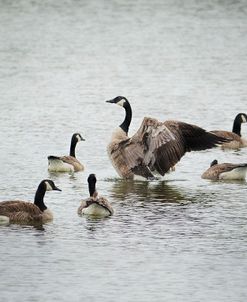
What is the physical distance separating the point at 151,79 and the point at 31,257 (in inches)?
643

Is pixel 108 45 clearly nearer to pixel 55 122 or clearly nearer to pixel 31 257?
pixel 55 122

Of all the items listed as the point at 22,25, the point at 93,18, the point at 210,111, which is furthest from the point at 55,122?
the point at 93,18

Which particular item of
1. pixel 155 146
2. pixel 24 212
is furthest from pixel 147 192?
pixel 24 212

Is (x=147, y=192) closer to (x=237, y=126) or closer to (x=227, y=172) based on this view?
(x=227, y=172)

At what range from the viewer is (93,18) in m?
41.8

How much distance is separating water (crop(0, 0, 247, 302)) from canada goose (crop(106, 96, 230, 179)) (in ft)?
0.88

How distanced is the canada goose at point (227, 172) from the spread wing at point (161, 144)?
0.49m

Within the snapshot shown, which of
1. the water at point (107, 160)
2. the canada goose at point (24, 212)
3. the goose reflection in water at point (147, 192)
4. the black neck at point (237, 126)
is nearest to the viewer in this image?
the water at point (107, 160)

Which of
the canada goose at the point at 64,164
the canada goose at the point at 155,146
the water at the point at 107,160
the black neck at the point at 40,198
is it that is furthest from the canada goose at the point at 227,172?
the black neck at the point at 40,198

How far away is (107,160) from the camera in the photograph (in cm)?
1858

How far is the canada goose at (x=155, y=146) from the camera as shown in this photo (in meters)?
16.6

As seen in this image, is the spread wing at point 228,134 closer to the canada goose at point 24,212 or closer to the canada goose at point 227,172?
the canada goose at point 227,172

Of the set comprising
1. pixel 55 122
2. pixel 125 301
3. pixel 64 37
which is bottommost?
pixel 125 301

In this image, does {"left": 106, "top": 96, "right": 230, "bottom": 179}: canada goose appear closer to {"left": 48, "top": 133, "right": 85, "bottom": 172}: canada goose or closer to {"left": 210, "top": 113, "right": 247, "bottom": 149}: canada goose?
{"left": 48, "top": 133, "right": 85, "bottom": 172}: canada goose
